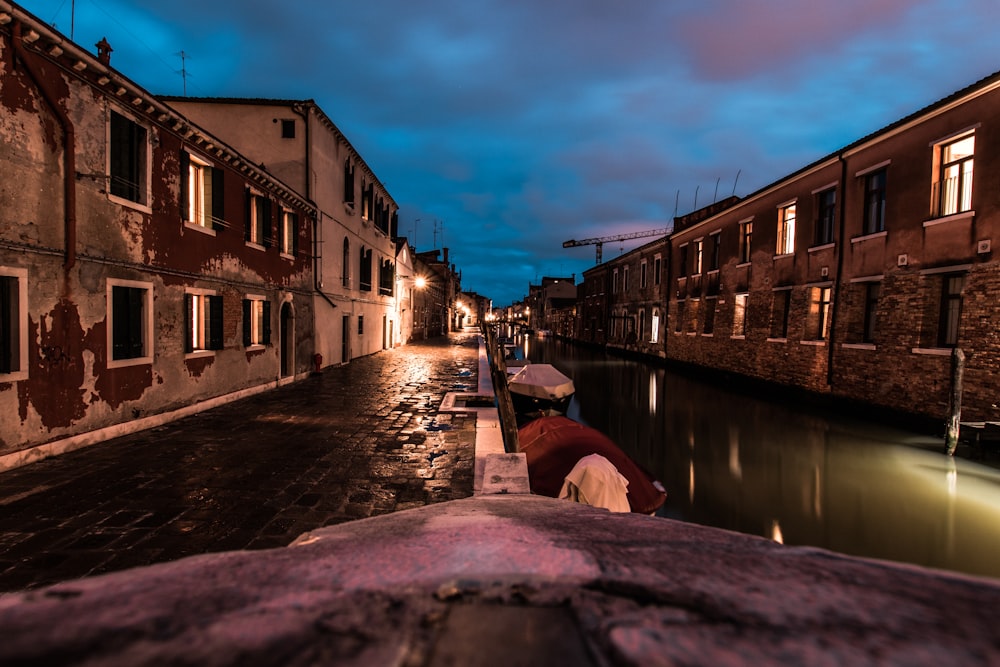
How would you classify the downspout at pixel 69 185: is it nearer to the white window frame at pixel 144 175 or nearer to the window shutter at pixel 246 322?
the white window frame at pixel 144 175

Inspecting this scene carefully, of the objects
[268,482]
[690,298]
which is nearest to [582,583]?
[268,482]

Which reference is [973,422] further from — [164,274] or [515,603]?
[164,274]

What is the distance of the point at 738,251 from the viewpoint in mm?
21047

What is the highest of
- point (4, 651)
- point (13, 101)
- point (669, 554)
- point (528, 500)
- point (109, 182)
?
point (13, 101)

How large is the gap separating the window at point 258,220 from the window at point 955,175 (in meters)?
16.8

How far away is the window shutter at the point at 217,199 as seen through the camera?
10287mm

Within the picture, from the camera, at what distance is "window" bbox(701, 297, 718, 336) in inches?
909

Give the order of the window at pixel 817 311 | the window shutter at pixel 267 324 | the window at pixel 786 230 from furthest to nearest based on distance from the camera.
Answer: the window at pixel 786 230 < the window at pixel 817 311 < the window shutter at pixel 267 324

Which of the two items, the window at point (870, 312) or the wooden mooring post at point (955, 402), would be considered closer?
the wooden mooring post at point (955, 402)

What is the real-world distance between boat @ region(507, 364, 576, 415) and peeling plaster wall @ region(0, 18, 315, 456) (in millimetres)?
8182

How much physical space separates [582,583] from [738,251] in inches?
891

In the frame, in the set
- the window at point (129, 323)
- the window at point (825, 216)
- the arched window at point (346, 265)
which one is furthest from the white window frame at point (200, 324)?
the window at point (825, 216)

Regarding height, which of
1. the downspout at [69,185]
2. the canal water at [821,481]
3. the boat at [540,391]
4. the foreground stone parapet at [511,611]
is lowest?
the canal water at [821,481]

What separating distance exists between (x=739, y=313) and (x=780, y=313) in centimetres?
293
